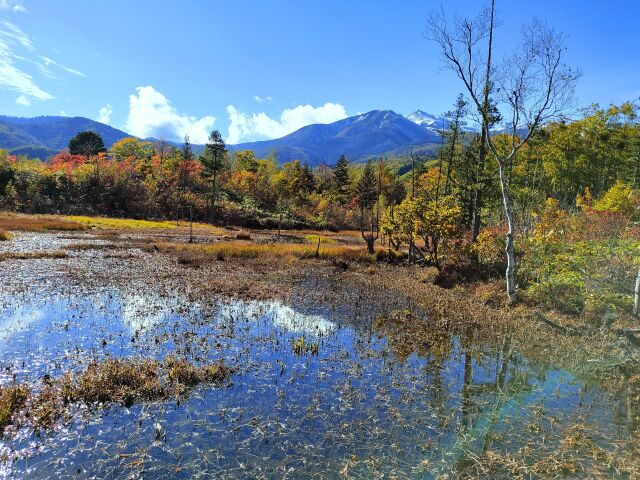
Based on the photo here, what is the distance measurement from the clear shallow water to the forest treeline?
433 cm

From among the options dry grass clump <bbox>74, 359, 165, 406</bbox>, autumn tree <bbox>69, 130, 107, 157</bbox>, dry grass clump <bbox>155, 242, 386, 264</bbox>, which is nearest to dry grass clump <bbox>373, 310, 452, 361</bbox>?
dry grass clump <bbox>74, 359, 165, 406</bbox>

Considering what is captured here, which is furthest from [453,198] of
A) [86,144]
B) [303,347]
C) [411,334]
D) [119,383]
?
[86,144]

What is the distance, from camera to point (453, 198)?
105 ft

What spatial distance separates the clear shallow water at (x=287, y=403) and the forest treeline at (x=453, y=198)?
170 inches

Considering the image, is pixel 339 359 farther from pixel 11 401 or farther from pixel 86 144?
pixel 86 144

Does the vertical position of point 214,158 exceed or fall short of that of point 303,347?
it exceeds it

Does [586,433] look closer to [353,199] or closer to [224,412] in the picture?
[224,412]

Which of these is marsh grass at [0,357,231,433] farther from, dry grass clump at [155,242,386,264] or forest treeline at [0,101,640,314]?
dry grass clump at [155,242,386,264]

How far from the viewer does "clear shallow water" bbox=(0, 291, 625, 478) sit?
22.9ft

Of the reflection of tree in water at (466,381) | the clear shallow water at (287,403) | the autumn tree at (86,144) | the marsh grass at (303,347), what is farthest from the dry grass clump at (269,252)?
the autumn tree at (86,144)

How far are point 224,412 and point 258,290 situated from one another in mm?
13108

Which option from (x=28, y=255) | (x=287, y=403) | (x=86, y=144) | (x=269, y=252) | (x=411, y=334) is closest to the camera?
(x=287, y=403)

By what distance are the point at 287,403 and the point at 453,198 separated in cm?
2660

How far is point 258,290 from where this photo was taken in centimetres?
2156
